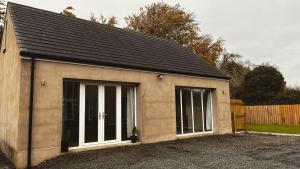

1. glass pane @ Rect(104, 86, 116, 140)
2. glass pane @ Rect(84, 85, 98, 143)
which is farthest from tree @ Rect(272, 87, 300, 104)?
glass pane @ Rect(84, 85, 98, 143)

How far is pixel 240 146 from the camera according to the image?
11.0 meters

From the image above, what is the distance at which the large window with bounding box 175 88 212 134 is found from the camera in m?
13.3

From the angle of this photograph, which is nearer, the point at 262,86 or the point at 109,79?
the point at 109,79

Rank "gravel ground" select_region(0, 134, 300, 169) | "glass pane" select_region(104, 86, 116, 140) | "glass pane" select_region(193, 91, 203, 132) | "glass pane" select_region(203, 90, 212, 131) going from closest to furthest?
1. "gravel ground" select_region(0, 134, 300, 169)
2. "glass pane" select_region(104, 86, 116, 140)
3. "glass pane" select_region(193, 91, 203, 132)
4. "glass pane" select_region(203, 90, 212, 131)

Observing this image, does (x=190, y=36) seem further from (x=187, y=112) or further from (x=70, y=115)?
(x=70, y=115)

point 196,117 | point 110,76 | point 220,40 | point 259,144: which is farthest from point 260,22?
point 110,76

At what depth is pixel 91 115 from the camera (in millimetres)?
9828

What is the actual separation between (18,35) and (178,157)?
22.3 ft

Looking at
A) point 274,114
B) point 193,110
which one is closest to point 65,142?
point 193,110

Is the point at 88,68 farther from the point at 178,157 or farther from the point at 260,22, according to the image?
the point at 260,22

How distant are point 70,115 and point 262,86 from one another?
27.8 m

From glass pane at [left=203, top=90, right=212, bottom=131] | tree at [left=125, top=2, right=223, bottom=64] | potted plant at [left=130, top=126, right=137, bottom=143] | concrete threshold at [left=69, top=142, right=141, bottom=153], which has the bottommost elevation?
concrete threshold at [left=69, top=142, right=141, bottom=153]

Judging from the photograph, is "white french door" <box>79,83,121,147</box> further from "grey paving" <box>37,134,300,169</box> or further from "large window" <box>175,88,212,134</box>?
"large window" <box>175,88,212,134</box>

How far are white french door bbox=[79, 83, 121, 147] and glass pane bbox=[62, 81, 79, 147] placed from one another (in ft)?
0.46
